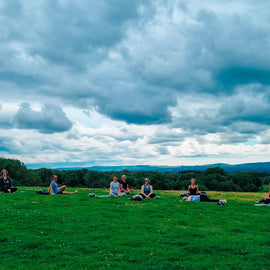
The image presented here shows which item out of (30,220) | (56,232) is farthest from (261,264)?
(30,220)

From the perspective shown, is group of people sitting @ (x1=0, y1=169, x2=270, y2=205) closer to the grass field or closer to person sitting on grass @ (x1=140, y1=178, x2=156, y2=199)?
person sitting on grass @ (x1=140, y1=178, x2=156, y2=199)

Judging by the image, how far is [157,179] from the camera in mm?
62969

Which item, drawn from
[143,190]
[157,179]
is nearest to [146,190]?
[143,190]

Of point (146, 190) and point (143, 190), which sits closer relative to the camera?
point (143, 190)

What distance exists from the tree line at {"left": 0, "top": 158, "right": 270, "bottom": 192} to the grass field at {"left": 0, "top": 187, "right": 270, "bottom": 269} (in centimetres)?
4648

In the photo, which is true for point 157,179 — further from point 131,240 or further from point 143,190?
point 131,240

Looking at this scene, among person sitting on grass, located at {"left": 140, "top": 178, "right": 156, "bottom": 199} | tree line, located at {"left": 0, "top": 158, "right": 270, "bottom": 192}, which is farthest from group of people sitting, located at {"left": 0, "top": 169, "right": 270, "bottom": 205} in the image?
tree line, located at {"left": 0, "top": 158, "right": 270, "bottom": 192}

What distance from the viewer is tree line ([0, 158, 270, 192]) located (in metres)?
63.0

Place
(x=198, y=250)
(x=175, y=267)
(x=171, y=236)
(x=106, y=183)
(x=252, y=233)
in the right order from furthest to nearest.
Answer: (x=106, y=183) < (x=252, y=233) < (x=171, y=236) < (x=198, y=250) < (x=175, y=267)

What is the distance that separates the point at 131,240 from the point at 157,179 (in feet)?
175

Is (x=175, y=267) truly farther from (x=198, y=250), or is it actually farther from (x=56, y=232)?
(x=56, y=232)

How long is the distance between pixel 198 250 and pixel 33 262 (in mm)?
4980

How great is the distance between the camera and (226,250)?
30.3 ft

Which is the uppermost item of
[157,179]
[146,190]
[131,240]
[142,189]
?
[142,189]
